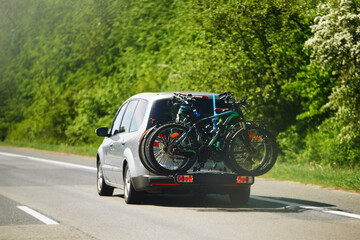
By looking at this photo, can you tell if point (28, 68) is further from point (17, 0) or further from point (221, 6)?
point (221, 6)

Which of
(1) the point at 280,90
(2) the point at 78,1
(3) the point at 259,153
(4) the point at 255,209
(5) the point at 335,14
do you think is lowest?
(4) the point at 255,209

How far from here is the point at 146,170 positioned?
10.2m

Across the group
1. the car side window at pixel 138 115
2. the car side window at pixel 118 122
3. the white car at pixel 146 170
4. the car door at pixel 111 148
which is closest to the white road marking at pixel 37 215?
the white car at pixel 146 170

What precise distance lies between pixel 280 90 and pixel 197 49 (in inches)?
137

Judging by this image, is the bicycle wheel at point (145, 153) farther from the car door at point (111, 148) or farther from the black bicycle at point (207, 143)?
the car door at point (111, 148)

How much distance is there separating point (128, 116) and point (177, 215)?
8.82 feet

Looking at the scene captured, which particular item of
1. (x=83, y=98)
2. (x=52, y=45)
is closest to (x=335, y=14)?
(x=83, y=98)

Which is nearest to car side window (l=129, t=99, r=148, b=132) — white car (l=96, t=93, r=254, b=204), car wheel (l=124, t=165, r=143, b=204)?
white car (l=96, t=93, r=254, b=204)

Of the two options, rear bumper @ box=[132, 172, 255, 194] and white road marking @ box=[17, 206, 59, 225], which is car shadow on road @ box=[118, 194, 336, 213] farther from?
white road marking @ box=[17, 206, 59, 225]

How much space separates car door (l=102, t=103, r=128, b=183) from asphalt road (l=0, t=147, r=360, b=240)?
1.53 ft

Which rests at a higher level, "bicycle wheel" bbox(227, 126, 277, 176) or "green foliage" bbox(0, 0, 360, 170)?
"green foliage" bbox(0, 0, 360, 170)

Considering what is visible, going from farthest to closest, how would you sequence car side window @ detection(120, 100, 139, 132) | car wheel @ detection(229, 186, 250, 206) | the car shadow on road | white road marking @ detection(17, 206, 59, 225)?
car side window @ detection(120, 100, 139, 132)
car wheel @ detection(229, 186, 250, 206)
the car shadow on road
white road marking @ detection(17, 206, 59, 225)

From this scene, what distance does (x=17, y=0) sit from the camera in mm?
75188

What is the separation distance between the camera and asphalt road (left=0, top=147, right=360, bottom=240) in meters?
7.92
